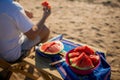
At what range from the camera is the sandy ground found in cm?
455

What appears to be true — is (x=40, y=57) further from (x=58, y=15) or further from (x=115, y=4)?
(x=115, y=4)

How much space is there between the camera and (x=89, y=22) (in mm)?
5484

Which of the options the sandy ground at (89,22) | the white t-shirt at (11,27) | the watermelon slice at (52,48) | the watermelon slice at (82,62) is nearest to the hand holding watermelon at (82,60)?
the watermelon slice at (82,62)

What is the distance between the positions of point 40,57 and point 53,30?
2.25 m

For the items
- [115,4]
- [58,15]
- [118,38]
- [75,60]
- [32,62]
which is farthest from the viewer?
[115,4]

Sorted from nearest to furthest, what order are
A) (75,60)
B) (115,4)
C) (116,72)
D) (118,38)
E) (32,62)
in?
1. (75,60)
2. (32,62)
3. (116,72)
4. (118,38)
5. (115,4)

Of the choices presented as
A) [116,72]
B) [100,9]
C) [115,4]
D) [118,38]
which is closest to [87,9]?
[100,9]

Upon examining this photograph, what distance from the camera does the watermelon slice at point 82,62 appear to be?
259 cm

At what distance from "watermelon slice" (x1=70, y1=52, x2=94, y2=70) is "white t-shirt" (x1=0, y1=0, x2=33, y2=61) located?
75 cm

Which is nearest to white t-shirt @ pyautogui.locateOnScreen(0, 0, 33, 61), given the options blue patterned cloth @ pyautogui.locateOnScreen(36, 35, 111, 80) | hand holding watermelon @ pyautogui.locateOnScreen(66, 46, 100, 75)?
blue patterned cloth @ pyautogui.locateOnScreen(36, 35, 111, 80)

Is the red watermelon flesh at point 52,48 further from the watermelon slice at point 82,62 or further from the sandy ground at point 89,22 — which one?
the sandy ground at point 89,22

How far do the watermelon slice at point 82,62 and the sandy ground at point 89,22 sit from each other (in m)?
1.28

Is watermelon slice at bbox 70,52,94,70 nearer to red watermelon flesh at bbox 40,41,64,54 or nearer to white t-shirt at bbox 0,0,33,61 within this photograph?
red watermelon flesh at bbox 40,41,64,54

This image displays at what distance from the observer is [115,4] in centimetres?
632
